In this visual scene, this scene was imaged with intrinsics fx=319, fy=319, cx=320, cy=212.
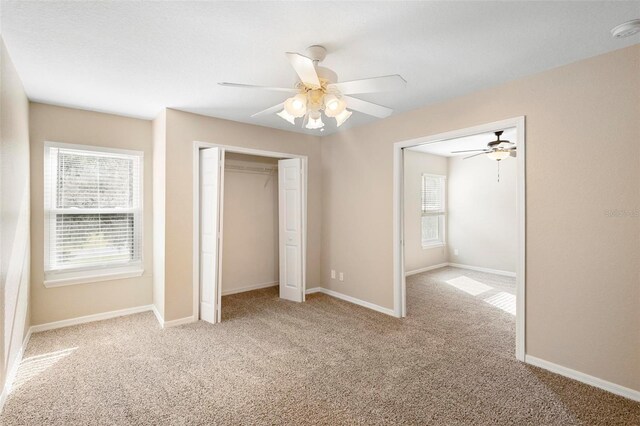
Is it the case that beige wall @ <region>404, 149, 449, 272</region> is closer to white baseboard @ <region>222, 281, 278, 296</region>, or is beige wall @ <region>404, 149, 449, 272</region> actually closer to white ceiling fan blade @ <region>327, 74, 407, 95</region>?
white baseboard @ <region>222, 281, 278, 296</region>

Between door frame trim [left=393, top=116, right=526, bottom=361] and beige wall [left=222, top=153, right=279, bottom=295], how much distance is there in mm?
2231

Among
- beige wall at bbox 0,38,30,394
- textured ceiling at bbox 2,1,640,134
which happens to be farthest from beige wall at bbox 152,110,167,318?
beige wall at bbox 0,38,30,394

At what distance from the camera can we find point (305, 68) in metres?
1.89

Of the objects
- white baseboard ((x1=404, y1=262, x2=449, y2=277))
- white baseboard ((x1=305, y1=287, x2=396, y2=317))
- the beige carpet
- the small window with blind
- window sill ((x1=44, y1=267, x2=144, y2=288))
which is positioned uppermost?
the small window with blind

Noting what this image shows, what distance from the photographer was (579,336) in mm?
2578

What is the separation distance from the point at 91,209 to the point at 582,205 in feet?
16.5

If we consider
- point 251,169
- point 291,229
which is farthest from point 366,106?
point 251,169

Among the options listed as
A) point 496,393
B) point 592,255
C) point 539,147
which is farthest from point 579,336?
point 539,147

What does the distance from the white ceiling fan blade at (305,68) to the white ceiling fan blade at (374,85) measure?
0.52 ft

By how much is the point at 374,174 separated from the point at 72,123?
373cm

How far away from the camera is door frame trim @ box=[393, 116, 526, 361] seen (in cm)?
288

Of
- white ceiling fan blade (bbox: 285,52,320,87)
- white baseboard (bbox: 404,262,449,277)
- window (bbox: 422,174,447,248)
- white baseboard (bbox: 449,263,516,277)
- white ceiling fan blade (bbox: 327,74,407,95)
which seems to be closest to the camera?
white ceiling fan blade (bbox: 285,52,320,87)

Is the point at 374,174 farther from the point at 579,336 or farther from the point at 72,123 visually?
the point at 72,123

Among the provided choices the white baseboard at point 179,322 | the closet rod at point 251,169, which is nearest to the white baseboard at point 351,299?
the white baseboard at point 179,322
